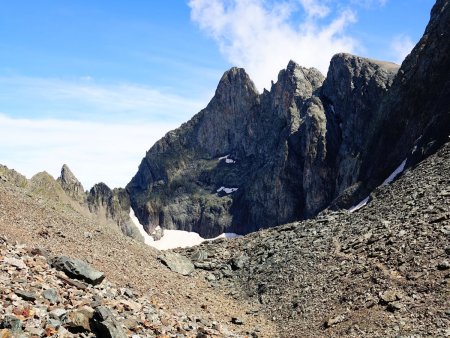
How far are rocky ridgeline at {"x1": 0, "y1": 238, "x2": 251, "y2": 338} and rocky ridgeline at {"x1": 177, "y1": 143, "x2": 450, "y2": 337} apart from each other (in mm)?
6565

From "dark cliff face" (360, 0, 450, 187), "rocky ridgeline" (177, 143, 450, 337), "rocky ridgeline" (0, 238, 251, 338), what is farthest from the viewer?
"dark cliff face" (360, 0, 450, 187)

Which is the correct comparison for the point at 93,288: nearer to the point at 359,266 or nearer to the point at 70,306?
the point at 70,306

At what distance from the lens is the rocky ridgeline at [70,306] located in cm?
1349

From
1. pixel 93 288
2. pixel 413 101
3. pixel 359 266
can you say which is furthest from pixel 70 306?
pixel 413 101

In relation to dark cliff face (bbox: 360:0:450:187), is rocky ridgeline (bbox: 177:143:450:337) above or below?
below

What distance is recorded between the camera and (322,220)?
38.8 m

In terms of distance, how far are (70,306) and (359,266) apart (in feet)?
58.8

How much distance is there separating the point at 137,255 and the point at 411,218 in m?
18.9

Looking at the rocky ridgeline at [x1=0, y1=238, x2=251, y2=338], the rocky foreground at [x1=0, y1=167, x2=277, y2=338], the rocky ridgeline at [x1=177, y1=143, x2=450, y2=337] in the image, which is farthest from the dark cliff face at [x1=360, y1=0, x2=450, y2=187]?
the rocky ridgeline at [x1=0, y1=238, x2=251, y2=338]

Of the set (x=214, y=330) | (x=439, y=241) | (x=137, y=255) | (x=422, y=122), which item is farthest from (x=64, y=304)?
(x=422, y=122)

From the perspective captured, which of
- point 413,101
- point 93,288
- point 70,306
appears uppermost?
point 413,101

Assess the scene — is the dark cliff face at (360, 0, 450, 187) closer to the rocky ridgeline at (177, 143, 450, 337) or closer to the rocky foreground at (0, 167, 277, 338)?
the rocky ridgeline at (177, 143, 450, 337)

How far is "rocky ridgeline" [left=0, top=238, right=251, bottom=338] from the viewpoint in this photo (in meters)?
13.5

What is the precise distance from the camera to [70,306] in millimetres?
15648
